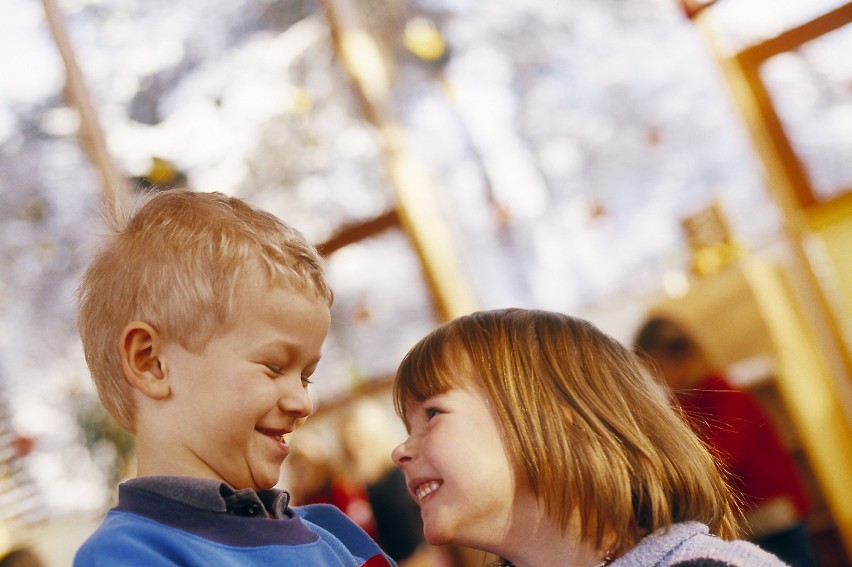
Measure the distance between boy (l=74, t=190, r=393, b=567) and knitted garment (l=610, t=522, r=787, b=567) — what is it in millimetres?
352

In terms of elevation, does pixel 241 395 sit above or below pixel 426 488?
above

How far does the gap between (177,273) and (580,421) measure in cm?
54

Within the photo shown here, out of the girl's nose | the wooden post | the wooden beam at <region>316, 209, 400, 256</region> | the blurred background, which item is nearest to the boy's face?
the girl's nose

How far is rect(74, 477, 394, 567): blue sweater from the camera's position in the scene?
885 millimetres

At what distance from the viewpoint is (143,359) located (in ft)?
3.46

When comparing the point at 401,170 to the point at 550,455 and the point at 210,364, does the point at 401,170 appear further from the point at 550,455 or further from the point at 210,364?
the point at 210,364

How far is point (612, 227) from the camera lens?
4.69 m

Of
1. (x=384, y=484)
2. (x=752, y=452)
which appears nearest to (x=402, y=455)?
(x=752, y=452)

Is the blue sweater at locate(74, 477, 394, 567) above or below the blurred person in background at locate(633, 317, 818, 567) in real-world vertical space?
above

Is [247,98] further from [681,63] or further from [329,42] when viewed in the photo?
[681,63]

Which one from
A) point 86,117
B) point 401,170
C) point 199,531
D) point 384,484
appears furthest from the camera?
point 401,170

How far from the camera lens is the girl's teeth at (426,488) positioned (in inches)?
46.8

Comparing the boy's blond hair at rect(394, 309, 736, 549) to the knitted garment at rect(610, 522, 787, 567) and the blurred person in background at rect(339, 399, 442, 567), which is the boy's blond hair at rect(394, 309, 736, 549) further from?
the blurred person in background at rect(339, 399, 442, 567)

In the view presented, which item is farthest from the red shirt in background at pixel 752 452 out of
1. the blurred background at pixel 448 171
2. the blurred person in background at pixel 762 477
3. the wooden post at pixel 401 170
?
the wooden post at pixel 401 170
